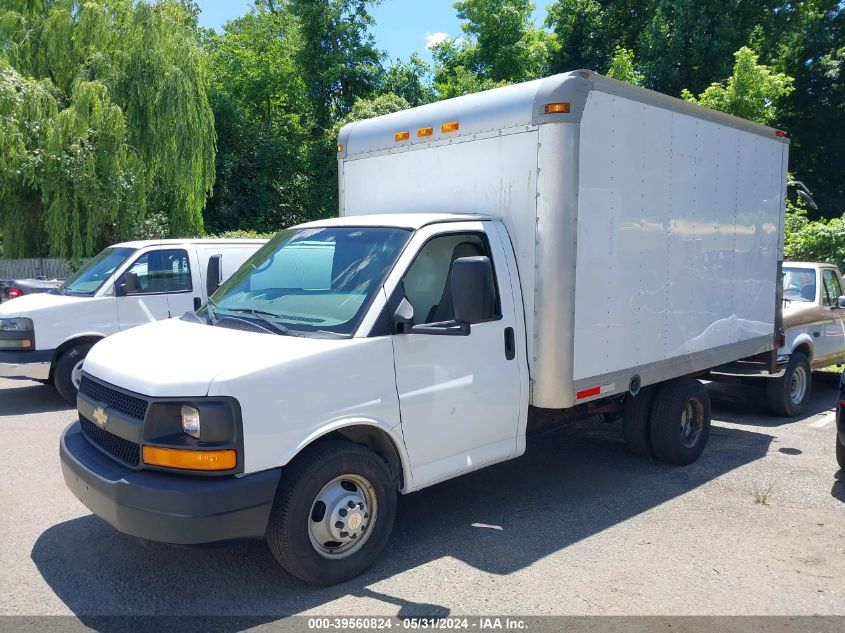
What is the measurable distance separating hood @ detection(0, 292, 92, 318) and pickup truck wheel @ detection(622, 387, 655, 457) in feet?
20.9

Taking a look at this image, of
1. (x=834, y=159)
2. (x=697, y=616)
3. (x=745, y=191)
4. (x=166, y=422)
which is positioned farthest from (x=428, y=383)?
(x=834, y=159)

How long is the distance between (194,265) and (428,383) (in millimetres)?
6006

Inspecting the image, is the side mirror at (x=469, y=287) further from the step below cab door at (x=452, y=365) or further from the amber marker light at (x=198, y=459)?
the amber marker light at (x=198, y=459)

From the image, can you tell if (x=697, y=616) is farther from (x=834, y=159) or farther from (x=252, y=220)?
(x=834, y=159)

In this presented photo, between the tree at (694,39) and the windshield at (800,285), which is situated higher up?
the tree at (694,39)

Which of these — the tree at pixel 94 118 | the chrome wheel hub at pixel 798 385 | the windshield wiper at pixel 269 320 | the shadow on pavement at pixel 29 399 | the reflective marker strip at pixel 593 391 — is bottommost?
the shadow on pavement at pixel 29 399

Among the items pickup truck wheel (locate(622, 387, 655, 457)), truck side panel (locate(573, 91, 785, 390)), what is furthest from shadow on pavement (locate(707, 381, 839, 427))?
pickup truck wheel (locate(622, 387, 655, 457))

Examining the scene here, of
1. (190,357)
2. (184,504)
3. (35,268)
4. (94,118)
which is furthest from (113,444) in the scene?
(35,268)

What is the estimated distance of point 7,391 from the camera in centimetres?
980

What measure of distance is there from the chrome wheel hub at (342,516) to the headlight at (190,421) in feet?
2.59

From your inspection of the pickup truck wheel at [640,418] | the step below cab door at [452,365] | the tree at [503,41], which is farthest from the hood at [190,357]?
the tree at [503,41]

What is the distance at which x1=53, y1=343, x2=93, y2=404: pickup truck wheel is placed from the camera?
863 cm

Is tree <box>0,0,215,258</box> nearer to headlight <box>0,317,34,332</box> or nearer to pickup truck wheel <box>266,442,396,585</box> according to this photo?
headlight <box>0,317,34,332</box>

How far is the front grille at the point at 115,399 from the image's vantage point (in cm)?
394
